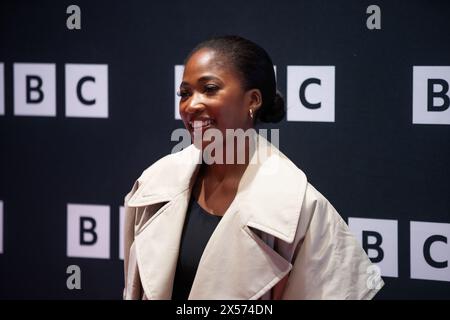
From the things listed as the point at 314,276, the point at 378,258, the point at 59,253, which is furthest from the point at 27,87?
the point at 314,276

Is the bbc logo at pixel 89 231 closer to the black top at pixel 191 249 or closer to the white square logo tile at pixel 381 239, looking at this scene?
the white square logo tile at pixel 381 239

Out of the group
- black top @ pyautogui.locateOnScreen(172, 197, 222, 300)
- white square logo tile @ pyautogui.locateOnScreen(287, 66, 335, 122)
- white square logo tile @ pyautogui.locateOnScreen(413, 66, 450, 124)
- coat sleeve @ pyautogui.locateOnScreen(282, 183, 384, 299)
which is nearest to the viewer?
coat sleeve @ pyautogui.locateOnScreen(282, 183, 384, 299)

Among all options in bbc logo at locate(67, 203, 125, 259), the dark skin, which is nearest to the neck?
the dark skin

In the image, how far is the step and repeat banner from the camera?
102 inches

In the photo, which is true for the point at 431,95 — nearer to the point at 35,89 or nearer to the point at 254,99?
the point at 254,99

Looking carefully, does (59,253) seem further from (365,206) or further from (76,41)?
(365,206)

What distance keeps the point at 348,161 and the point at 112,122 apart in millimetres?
984

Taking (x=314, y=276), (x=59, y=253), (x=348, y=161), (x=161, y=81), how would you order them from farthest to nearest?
(x=59, y=253)
(x=161, y=81)
(x=348, y=161)
(x=314, y=276)

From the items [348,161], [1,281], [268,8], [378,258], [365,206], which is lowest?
[1,281]

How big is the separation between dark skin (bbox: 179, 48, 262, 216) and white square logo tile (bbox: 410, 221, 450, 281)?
0.99 metres

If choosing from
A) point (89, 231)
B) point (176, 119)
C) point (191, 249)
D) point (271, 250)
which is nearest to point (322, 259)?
point (271, 250)

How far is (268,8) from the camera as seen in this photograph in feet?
9.02

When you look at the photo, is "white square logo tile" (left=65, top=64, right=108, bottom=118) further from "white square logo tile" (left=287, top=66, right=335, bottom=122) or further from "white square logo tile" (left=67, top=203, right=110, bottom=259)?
"white square logo tile" (left=287, top=66, right=335, bottom=122)

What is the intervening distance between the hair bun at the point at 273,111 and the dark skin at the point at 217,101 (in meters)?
0.04
